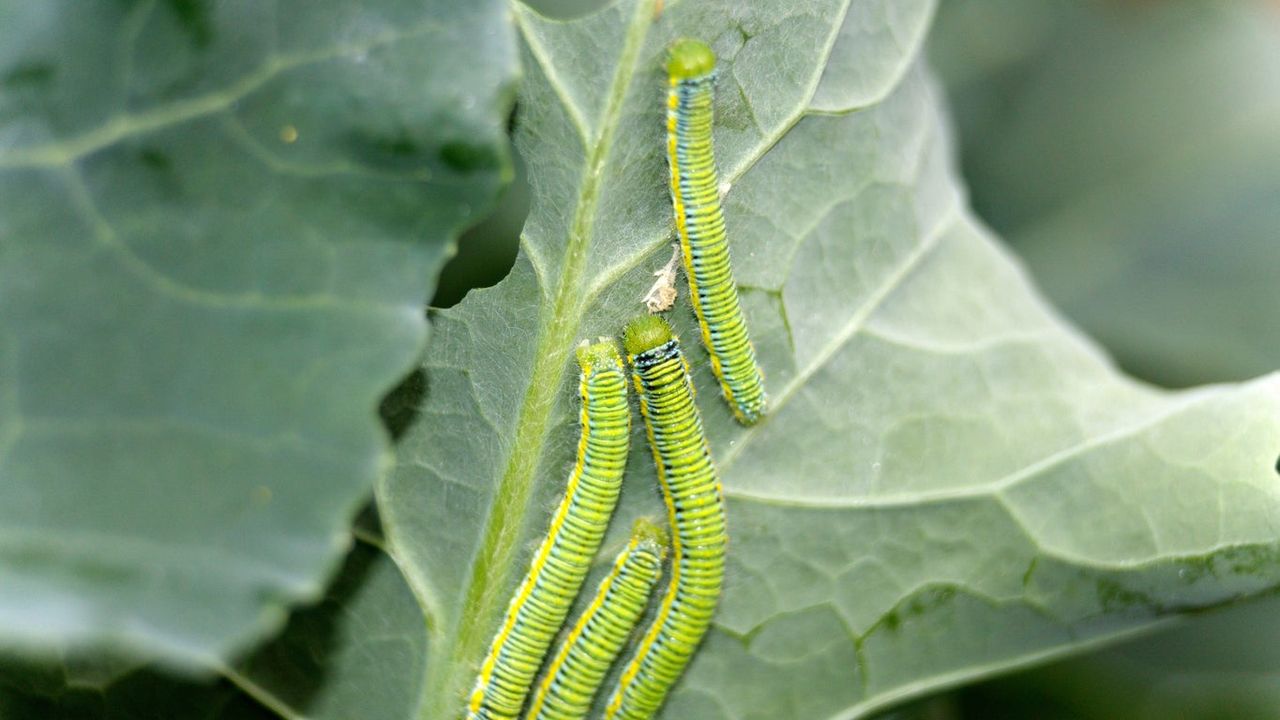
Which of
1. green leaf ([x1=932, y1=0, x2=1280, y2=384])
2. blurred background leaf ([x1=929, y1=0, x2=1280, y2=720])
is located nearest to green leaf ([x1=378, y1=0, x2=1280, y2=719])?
blurred background leaf ([x1=929, y1=0, x2=1280, y2=720])

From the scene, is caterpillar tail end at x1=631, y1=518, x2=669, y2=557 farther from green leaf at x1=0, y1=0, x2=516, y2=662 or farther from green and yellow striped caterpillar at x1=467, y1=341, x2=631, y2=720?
green leaf at x1=0, y1=0, x2=516, y2=662

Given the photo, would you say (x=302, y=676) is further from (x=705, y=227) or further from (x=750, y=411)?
(x=705, y=227)

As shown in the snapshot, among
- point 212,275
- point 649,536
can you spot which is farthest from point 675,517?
point 212,275

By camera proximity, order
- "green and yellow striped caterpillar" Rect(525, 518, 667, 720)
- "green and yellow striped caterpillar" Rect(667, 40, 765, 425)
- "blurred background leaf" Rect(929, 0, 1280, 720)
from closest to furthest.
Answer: "green and yellow striped caterpillar" Rect(667, 40, 765, 425) → "green and yellow striped caterpillar" Rect(525, 518, 667, 720) → "blurred background leaf" Rect(929, 0, 1280, 720)

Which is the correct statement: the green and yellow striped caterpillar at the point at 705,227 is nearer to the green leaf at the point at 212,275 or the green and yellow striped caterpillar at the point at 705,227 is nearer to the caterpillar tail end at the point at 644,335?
the caterpillar tail end at the point at 644,335

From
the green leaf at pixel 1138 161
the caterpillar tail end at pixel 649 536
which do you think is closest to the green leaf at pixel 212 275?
the caterpillar tail end at pixel 649 536

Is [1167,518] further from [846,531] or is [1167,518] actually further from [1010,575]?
[846,531]

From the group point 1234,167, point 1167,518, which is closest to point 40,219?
point 1167,518
